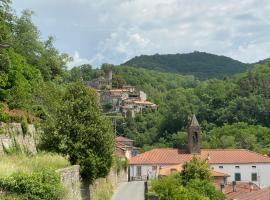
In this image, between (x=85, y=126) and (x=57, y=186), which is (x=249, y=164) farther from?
(x=57, y=186)

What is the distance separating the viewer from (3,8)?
32.6 m

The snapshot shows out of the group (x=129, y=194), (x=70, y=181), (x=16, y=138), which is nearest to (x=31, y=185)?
(x=70, y=181)

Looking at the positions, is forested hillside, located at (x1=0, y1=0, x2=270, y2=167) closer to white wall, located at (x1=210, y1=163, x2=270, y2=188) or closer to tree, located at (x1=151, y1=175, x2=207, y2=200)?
tree, located at (x1=151, y1=175, x2=207, y2=200)

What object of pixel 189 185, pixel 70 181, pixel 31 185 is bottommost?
pixel 189 185

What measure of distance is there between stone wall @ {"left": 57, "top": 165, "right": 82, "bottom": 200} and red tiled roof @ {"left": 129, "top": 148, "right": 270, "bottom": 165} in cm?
6079

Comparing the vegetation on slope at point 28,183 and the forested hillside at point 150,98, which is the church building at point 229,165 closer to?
the forested hillside at point 150,98

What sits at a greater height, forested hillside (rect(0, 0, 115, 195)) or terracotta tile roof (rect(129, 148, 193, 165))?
forested hillside (rect(0, 0, 115, 195))

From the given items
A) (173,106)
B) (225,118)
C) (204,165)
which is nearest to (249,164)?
(204,165)

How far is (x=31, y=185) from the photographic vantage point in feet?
40.1

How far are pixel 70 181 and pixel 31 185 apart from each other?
4.67 m

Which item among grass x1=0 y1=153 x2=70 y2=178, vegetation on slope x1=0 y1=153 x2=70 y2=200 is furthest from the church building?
vegetation on slope x1=0 y1=153 x2=70 y2=200

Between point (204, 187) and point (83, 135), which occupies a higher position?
point (83, 135)

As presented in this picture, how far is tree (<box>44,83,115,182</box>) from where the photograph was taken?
22391mm

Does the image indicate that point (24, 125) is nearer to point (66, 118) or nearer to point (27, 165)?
point (66, 118)
